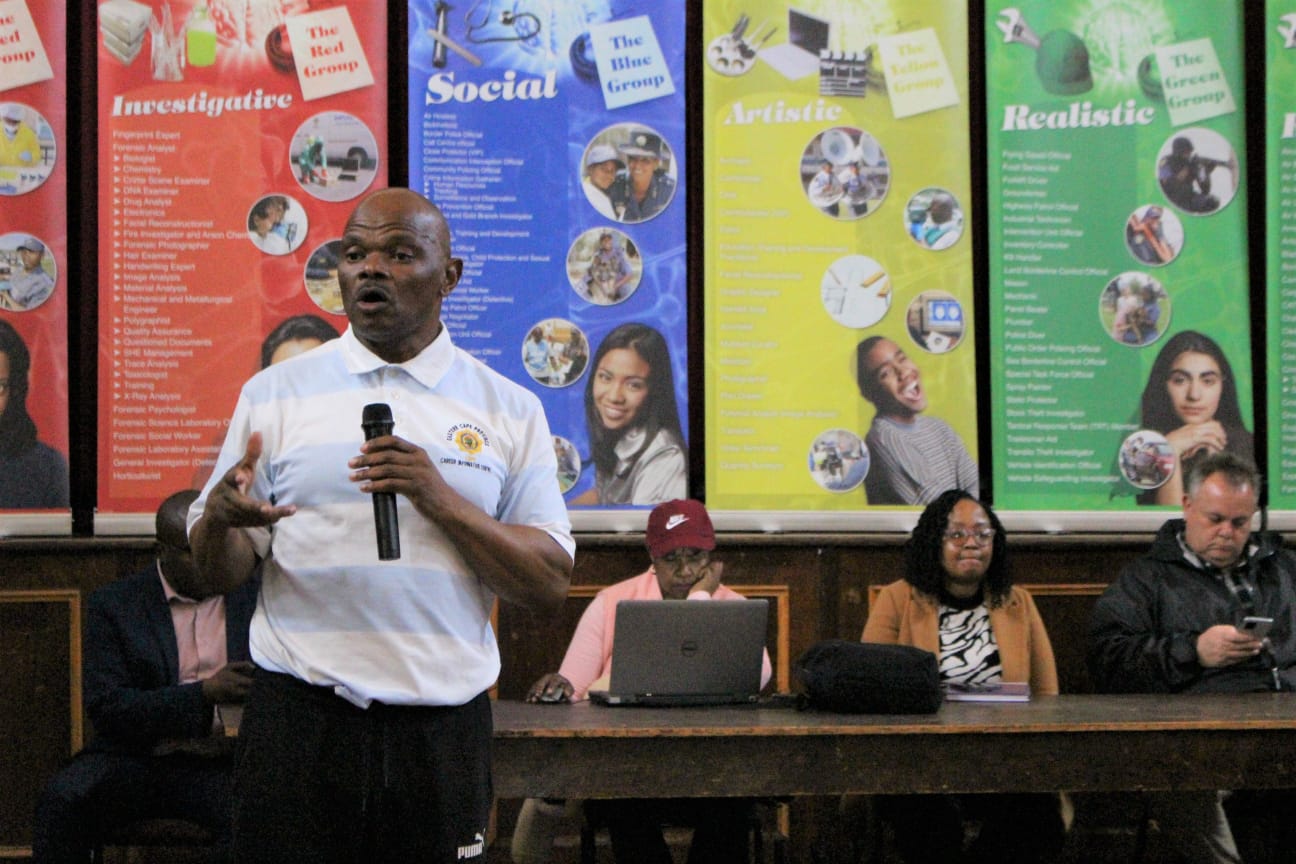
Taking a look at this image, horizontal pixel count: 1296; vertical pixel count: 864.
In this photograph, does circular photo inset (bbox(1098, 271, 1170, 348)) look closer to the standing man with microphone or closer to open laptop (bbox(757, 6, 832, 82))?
open laptop (bbox(757, 6, 832, 82))

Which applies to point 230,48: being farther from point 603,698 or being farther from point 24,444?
point 603,698

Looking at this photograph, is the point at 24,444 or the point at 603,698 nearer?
the point at 603,698

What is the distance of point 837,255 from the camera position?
479cm

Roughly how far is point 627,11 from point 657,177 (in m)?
0.52

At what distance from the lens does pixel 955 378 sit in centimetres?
478

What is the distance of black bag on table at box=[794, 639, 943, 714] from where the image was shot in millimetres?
3266

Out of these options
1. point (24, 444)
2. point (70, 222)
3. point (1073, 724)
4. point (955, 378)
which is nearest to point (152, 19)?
point (70, 222)

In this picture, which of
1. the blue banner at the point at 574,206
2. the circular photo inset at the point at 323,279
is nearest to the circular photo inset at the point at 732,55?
the blue banner at the point at 574,206

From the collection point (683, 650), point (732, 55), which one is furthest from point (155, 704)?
point (732, 55)

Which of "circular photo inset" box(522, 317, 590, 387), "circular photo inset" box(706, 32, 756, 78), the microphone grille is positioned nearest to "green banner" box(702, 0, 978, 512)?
"circular photo inset" box(706, 32, 756, 78)

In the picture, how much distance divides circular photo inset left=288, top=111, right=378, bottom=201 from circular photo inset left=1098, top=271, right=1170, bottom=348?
7.89 feet

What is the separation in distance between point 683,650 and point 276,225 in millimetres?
1993

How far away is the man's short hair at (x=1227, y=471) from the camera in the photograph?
164 inches

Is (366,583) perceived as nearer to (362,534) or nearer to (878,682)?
(362,534)
